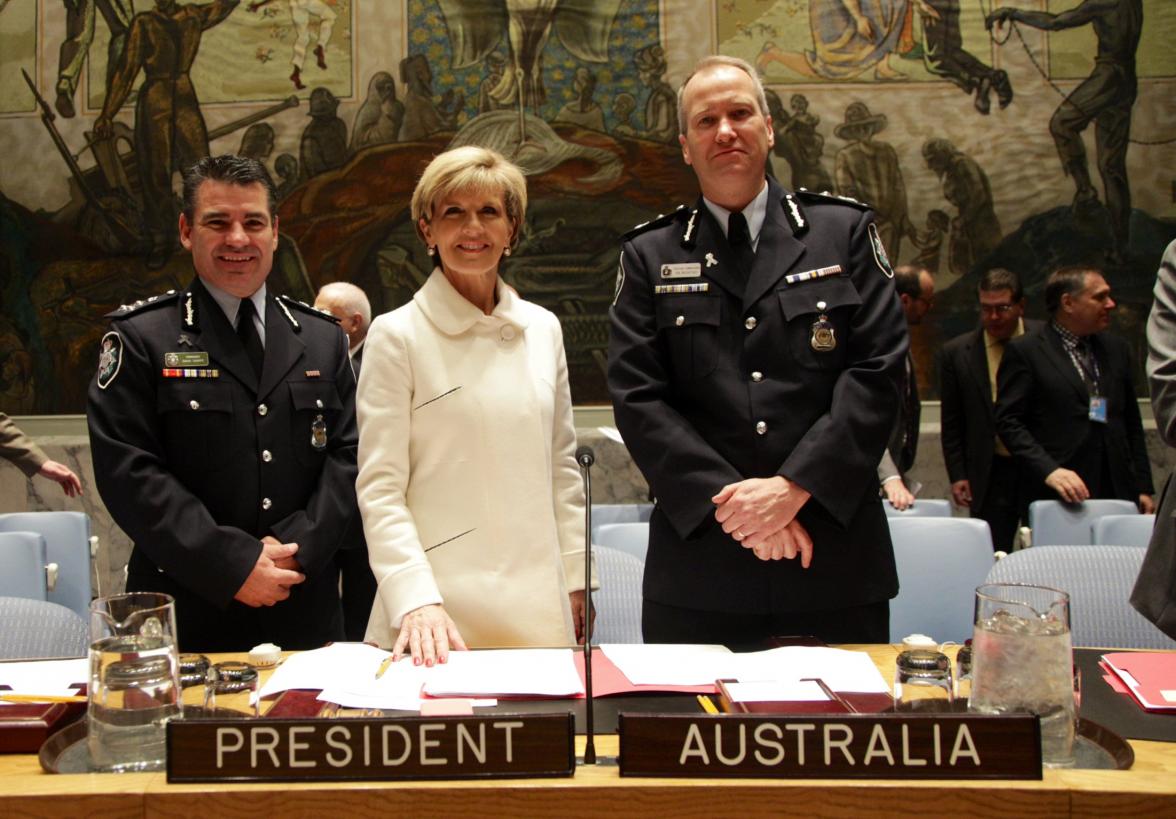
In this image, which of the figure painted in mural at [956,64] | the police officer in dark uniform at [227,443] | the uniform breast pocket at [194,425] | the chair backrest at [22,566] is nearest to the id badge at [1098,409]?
the figure painted in mural at [956,64]

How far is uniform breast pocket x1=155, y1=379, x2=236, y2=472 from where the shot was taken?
2686mm

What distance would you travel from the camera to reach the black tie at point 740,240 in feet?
8.37

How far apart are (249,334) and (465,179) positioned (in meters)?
0.81

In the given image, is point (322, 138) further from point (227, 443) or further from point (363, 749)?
point (363, 749)

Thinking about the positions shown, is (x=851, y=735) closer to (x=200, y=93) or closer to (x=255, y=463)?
(x=255, y=463)

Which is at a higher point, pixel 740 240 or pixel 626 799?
pixel 740 240

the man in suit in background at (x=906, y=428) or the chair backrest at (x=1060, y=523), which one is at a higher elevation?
the man in suit in background at (x=906, y=428)

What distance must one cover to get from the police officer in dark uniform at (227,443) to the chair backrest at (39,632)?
0.52 ft

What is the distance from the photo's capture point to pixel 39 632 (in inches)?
103

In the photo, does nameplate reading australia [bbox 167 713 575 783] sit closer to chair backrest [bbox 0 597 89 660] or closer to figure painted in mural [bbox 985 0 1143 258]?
chair backrest [bbox 0 597 89 660]

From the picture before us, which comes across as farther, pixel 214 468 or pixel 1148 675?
pixel 214 468

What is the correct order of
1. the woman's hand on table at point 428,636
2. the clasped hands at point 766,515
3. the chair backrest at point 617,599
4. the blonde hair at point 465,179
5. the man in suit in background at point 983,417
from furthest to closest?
the man in suit in background at point 983,417
the chair backrest at point 617,599
the blonde hair at point 465,179
the clasped hands at point 766,515
the woman's hand on table at point 428,636

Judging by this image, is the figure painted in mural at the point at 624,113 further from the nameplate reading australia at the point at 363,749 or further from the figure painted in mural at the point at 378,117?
the nameplate reading australia at the point at 363,749

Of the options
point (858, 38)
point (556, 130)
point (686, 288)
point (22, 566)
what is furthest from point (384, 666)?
point (858, 38)
